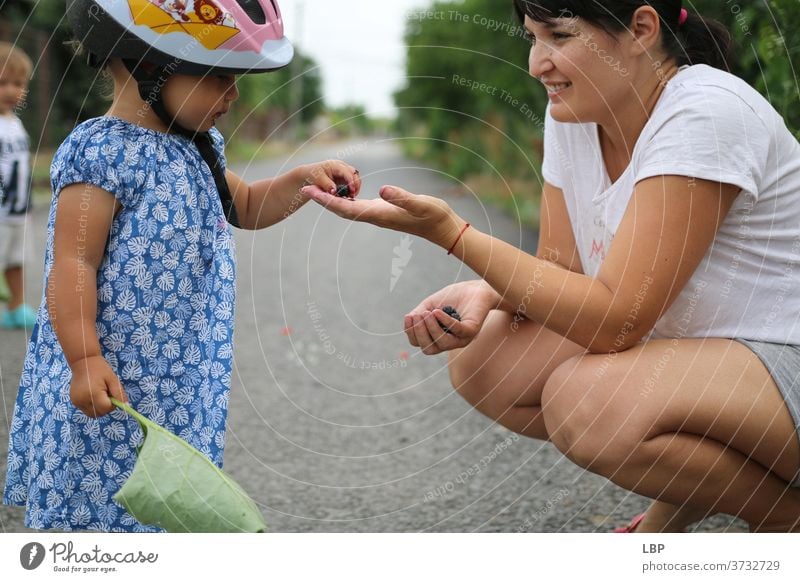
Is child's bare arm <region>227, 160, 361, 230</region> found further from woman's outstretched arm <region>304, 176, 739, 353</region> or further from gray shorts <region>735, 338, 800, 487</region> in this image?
gray shorts <region>735, 338, 800, 487</region>

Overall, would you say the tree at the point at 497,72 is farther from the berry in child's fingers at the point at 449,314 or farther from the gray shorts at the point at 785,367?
the gray shorts at the point at 785,367

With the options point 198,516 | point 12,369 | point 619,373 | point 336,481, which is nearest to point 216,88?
point 198,516

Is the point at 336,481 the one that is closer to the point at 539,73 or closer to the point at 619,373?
the point at 619,373

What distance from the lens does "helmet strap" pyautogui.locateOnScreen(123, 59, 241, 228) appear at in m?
1.46

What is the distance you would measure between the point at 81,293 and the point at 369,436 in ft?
4.31

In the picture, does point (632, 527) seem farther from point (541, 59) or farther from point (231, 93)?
point (231, 93)

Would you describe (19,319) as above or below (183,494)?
below

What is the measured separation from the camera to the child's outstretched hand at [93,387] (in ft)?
4.56

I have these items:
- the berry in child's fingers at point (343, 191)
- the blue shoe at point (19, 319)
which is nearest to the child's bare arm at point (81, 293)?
the berry in child's fingers at point (343, 191)

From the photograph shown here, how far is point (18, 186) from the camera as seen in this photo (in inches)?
152

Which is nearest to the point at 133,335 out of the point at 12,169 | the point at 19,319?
the point at 19,319

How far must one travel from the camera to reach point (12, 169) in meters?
3.73

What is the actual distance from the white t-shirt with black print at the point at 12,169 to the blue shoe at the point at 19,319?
0.40 m
